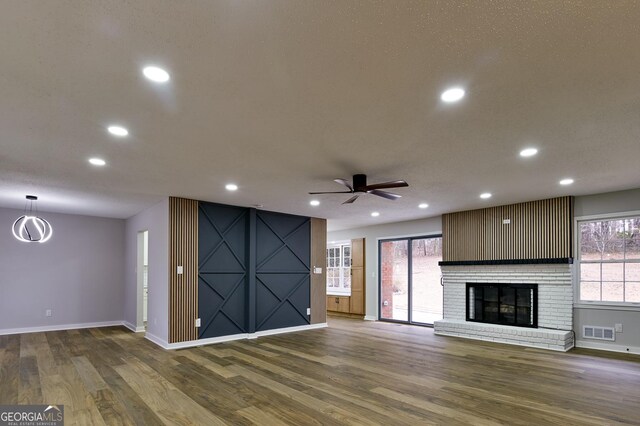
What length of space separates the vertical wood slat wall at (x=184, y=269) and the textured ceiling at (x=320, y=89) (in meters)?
1.60

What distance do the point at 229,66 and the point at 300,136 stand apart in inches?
52.0

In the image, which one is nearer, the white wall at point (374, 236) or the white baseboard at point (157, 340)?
the white baseboard at point (157, 340)

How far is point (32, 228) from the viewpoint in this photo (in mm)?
8328

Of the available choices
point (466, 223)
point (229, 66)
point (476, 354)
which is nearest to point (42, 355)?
point (229, 66)

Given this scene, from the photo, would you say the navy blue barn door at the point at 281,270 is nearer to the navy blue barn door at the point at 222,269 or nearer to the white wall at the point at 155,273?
the navy blue barn door at the point at 222,269

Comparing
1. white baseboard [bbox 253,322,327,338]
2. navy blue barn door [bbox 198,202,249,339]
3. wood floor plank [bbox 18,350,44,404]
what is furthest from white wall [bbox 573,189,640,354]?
wood floor plank [bbox 18,350,44,404]

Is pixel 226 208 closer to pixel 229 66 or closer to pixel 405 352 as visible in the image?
pixel 405 352

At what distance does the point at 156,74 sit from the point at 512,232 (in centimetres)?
692

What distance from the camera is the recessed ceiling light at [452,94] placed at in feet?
8.80

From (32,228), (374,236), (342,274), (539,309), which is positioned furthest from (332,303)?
(32,228)

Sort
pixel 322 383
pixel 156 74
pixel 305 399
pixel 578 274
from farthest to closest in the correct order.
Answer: pixel 578 274, pixel 322 383, pixel 305 399, pixel 156 74

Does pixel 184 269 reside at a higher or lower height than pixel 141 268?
higher

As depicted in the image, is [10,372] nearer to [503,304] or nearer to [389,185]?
[389,185]

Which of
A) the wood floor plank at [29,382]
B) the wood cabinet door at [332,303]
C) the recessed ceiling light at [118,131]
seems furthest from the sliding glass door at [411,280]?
the wood floor plank at [29,382]
